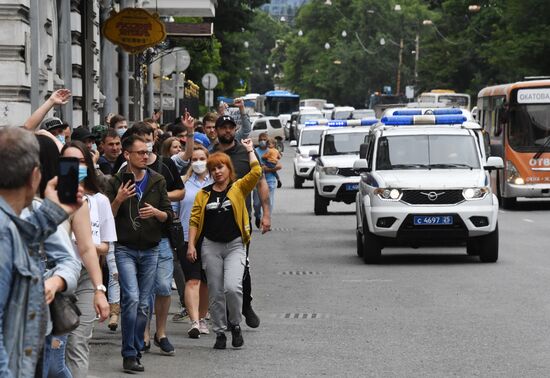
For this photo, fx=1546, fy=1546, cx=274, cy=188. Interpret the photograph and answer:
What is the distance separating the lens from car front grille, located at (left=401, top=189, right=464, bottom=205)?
65.3 feet

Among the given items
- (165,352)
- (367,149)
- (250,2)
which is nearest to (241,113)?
(165,352)

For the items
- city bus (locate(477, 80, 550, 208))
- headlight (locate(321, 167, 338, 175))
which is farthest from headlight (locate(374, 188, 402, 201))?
city bus (locate(477, 80, 550, 208))

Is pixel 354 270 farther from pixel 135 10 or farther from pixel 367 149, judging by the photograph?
pixel 135 10

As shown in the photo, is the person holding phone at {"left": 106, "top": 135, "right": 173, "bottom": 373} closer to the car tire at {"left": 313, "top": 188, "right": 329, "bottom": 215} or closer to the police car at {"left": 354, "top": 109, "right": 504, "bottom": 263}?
the police car at {"left": 354, "top": 109, "right": 504, "bottom": 263}

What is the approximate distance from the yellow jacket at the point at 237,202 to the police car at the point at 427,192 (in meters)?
7.88

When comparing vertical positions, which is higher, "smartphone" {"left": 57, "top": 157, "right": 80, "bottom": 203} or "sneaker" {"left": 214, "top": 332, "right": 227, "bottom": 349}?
"smartphone" {"left": 57, "top": 157, "right": 80, "bottom": 203}

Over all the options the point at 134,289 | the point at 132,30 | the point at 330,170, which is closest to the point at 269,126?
the point at 330,170

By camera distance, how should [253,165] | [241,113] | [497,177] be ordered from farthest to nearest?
1. [497,177]
2. [241,113]
3. [253,165]

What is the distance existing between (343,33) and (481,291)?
129 meters

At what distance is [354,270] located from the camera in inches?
760

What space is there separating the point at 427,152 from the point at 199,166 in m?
8.10

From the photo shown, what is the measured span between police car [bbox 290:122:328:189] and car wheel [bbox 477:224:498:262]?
915 inches

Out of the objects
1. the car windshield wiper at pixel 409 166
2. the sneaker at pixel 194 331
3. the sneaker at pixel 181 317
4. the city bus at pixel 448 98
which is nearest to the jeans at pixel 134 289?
the sneaker at pixel 194 331

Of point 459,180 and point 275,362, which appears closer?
point 275,362
